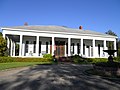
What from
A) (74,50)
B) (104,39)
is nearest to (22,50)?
(74,50)

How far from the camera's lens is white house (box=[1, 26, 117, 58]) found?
27.6m

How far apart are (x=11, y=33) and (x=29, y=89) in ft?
65.7

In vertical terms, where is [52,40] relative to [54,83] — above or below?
above

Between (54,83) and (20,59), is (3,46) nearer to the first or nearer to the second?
(20,59)

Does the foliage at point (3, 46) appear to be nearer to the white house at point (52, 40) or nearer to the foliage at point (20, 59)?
the foliage at point (20, 59)

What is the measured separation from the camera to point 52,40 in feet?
93.6

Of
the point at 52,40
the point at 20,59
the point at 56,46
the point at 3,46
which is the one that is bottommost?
the point at 20,59

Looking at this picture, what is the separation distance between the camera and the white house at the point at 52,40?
27.6 m

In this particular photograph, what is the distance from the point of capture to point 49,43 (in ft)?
101

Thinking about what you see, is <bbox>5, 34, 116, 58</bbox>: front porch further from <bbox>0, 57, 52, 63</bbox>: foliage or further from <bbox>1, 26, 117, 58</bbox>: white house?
<bbox>0, 57, 52, 63</bbox>: foliage

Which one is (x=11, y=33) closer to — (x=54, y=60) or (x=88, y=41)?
(x=54, y=60)

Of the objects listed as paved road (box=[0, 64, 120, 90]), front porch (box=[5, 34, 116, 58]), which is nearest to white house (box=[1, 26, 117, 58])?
front porch (box=[5, 34, 116, 58])

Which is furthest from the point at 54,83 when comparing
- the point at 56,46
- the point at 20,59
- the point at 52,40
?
Result: the point at 56,46

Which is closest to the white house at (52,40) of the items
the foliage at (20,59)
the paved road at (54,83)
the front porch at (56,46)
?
the front porch at (56,46)
